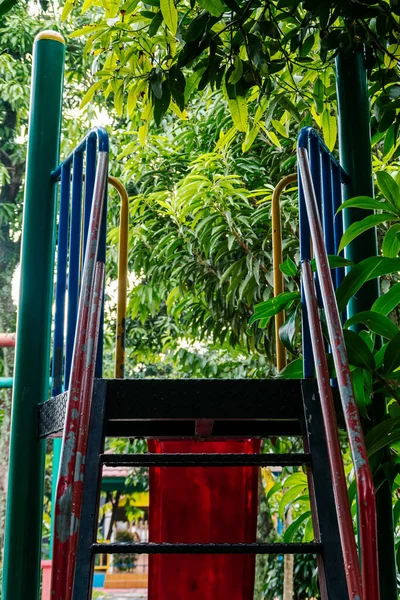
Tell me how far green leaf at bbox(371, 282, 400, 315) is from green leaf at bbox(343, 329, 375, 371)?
0.60ft

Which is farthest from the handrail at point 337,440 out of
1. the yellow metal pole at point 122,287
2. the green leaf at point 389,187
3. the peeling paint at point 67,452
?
the yellow metal pole at point 122,287

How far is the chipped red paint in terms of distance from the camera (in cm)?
126

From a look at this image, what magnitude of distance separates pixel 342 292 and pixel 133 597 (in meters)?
14.8

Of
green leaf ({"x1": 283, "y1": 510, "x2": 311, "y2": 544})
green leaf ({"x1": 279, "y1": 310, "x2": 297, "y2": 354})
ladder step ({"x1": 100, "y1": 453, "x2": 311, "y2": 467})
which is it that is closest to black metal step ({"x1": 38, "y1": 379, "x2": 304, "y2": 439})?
green leaf ({"x1": 279, "y1": 310, "x2": 297, "y2": 354})

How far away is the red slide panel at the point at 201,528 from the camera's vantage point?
2.57 m

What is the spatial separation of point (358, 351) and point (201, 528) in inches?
38.5

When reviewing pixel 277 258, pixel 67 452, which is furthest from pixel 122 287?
pixel 67 452

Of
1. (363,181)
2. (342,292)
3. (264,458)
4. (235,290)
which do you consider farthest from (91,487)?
(235,290)

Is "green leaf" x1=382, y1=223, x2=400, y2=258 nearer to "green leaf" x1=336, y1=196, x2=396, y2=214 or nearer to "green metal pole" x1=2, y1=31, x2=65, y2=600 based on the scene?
"green leaf" x1=336, y1=196, x2=396, y2=214

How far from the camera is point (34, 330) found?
2709mm

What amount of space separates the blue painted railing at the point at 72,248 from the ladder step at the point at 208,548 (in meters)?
→ 0.78

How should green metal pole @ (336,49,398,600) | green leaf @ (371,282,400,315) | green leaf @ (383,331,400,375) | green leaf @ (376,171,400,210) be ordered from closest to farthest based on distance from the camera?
1. green leaf @ (383,331,400,375)
2. green leaf @ (371,282,400,315)
3. green leaf @ (376,171,400,210)
4. green metal pole @ (336,49,398,600)

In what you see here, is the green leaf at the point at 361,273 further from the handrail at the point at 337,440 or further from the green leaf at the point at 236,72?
the green leaf at the point at 236,72

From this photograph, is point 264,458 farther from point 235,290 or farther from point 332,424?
point 235,290
